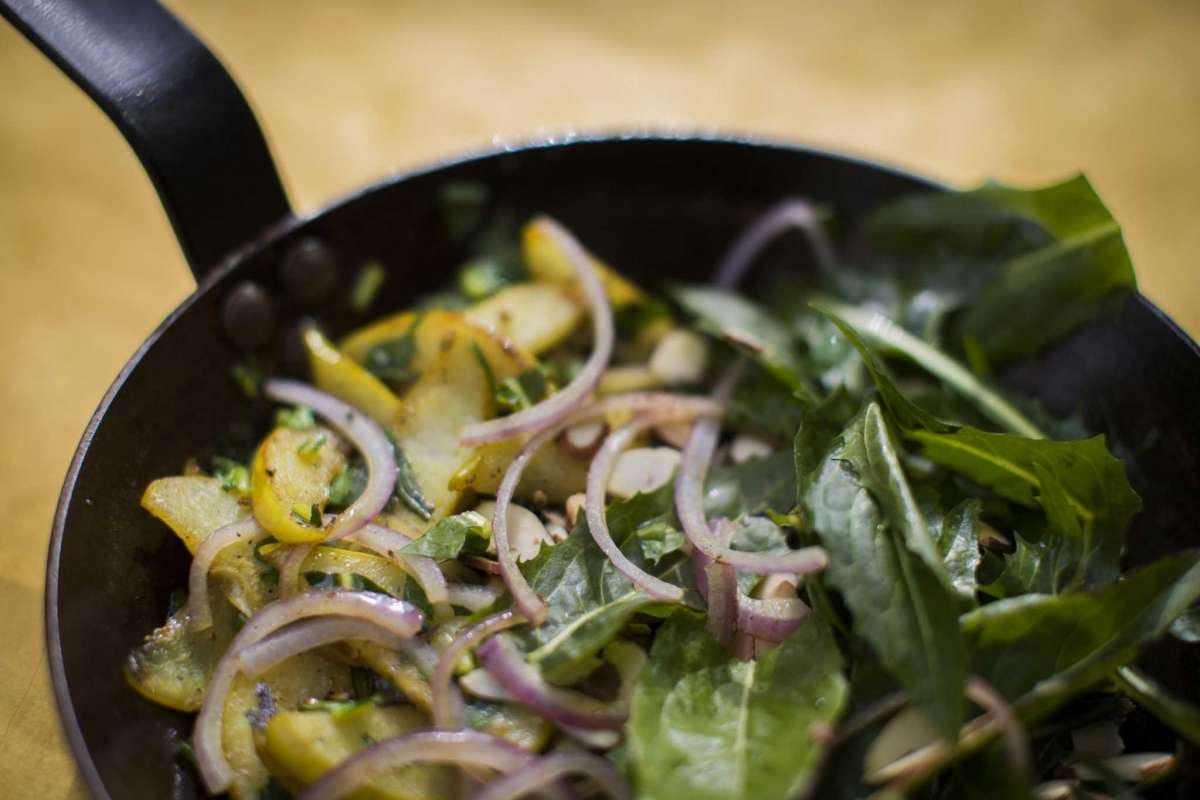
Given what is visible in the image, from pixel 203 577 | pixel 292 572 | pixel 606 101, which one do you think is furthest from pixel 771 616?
pixel 606 101

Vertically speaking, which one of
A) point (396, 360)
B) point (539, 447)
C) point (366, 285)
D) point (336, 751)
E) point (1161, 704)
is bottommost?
point (336, 751)

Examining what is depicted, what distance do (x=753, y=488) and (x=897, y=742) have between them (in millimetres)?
380

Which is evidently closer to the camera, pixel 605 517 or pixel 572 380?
pixel 605 517

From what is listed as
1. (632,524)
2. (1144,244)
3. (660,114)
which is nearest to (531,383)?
(632,524)

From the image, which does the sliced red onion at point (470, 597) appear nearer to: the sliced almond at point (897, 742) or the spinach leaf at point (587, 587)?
the spinach leaf at point (587, 587)

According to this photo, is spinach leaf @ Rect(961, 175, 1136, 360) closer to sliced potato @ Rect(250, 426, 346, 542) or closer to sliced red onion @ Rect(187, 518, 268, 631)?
sliced potato @ Rect(250, 426, 346, 542)

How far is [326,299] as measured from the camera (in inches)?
54.7

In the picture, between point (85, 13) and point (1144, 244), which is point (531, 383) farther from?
point (1144, 244)

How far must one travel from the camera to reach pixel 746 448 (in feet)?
4.29

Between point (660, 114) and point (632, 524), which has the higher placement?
point (660, 114)

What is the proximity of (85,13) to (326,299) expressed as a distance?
46 cm

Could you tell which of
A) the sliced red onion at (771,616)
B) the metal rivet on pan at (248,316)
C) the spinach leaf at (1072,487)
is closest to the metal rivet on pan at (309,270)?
the metal rivet on pan at (248,316)

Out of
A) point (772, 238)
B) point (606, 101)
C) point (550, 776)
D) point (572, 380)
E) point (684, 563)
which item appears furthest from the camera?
point (606, 101)

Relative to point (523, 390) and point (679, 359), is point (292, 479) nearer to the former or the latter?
point (523, 390)
